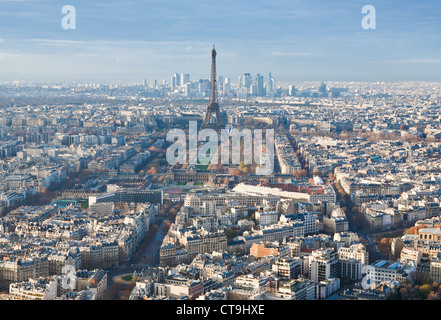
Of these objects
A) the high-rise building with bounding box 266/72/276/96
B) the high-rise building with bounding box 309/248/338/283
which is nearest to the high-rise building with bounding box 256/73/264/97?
the high-rise building with bounding box 266/72/276/96

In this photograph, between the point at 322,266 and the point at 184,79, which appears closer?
the point at 322,266

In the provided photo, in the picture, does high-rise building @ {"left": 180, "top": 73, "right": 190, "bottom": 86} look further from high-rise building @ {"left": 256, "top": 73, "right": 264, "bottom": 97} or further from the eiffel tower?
the eiffel tower

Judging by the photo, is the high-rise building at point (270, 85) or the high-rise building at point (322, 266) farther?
the high-rise building at point (270, 85)

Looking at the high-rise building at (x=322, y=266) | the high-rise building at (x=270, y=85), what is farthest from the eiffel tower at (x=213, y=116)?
the high-rise building at (x=270, y=85)

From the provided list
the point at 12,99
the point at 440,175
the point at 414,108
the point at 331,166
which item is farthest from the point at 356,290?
the point at 12,99

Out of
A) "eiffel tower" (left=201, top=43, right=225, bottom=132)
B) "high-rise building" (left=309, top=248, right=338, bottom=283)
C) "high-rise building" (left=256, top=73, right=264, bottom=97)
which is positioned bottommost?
"high-rise building" (left=309, top=248, right=338, bottom=283)

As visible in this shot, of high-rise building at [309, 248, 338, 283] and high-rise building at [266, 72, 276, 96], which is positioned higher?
high-rise building at [266, 72, 276, 96]

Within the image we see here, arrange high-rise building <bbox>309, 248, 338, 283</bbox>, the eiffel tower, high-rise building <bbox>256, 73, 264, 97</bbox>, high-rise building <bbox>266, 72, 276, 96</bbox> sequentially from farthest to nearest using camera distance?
high-rise building <bbox>266, 72, 276, 96</bbox>
high-rise building <bbox>256, 73, 264, 97</bbox>
the eiffel tower
high-rise building <bbox>309, 248, 338, 283</bbox>

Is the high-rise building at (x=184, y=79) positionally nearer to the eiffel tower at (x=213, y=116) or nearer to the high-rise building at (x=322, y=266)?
the eiffel tower at (x=213, y=116)

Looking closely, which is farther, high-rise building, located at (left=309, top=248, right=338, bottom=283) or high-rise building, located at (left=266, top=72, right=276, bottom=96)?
high-rise building, located at (left=266, top=72, right=276, bottom=96)

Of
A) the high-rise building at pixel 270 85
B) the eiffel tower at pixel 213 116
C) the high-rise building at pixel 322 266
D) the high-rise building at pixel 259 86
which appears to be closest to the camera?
the high-rise building at pixel 322 266

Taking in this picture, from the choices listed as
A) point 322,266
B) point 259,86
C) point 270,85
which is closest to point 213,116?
point 322,266

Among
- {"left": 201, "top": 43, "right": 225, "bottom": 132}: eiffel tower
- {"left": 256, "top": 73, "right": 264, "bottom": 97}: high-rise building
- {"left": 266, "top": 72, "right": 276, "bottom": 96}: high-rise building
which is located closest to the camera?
{"left": 201, "top": 43, "right": 225, "bottom": 132}: eiffel tower

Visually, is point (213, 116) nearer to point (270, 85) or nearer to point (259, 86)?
point (259, 86)
